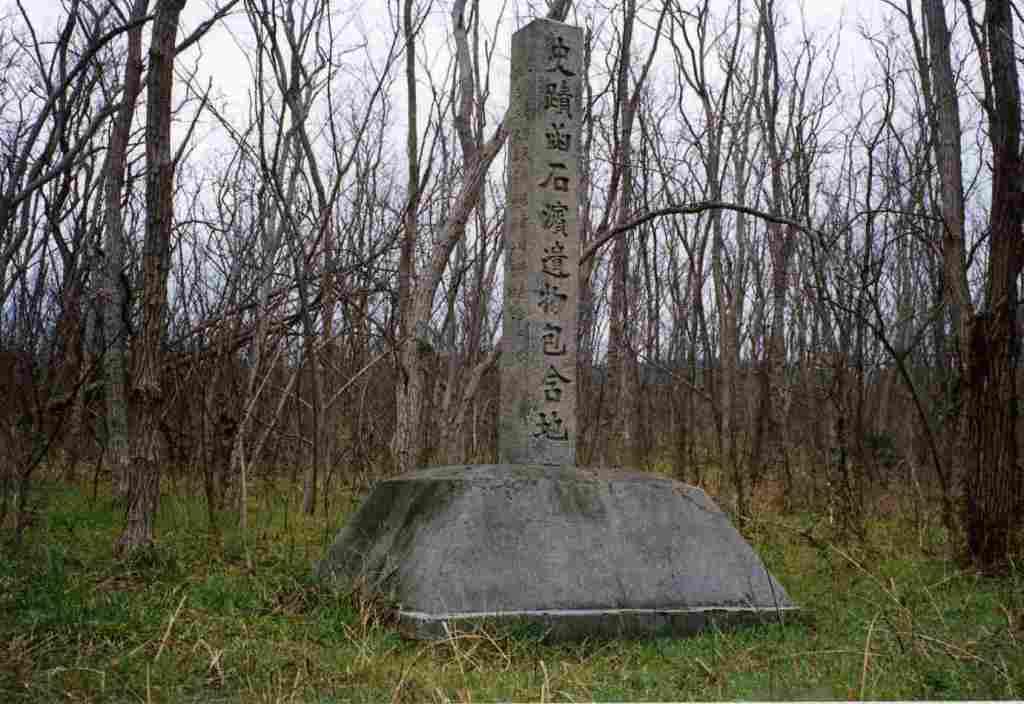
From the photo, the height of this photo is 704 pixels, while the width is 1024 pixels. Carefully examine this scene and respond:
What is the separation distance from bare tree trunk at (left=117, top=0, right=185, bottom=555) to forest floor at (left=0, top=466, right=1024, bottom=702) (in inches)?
12.6

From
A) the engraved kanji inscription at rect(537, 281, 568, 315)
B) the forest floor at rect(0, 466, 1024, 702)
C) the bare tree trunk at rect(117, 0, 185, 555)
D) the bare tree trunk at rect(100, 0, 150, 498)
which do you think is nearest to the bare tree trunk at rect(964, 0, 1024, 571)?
the forest floor at rect(0, 466, 1024, 702)

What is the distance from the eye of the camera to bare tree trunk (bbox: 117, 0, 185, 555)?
5035 mm

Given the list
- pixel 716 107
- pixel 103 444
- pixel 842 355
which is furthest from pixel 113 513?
pixel 716 107

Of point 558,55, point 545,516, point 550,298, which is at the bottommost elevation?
point 545,516

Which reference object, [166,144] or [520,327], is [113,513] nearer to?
[166,144]

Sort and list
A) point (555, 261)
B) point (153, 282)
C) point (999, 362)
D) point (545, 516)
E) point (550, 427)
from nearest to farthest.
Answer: point (545, 516), point (153, 282), point (550, 427), point (555, 261), point (999, 362)

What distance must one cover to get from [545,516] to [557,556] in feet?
0.73

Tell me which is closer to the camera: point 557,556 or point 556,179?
point 557,556

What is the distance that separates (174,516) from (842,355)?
17.6 feet

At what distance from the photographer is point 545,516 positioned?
477 centimetres

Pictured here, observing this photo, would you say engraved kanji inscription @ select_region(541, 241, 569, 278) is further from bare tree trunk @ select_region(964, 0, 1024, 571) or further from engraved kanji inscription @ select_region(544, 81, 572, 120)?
A: bare tree trunk @ select_region(964, 0, 1024, 571)

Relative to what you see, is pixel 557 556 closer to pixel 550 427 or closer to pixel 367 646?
pixel 550 427

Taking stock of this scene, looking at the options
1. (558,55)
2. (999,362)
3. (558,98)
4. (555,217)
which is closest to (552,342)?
(555,217)

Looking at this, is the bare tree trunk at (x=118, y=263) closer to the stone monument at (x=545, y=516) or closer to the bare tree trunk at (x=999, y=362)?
the stone monument at (x=545, y=516)
